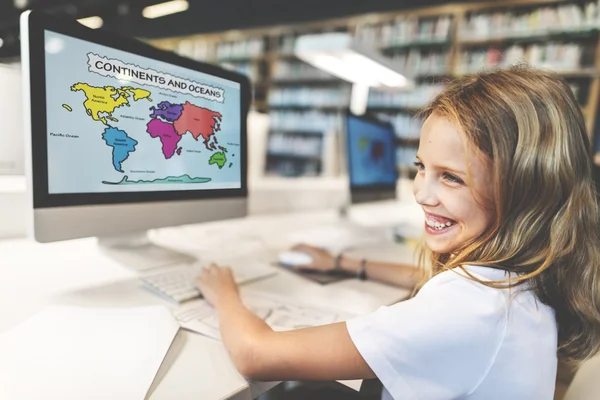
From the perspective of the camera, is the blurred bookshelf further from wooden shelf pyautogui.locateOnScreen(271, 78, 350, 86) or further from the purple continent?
the purple continent

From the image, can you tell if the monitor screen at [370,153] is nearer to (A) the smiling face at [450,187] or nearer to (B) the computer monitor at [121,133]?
(B) the computer monitor at [121,133]

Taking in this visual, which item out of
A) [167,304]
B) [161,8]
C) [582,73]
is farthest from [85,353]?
[582,73]

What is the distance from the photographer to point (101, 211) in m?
0.74

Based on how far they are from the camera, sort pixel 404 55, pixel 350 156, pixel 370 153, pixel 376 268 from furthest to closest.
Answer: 1. pixel 404 55
2. pixel 370 153
3. pixel 350 156
4. pixel 376 268

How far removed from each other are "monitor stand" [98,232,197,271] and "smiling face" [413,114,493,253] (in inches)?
24.5

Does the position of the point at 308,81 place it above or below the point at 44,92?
above

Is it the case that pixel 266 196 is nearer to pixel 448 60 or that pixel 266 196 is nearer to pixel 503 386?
pixel 503 386

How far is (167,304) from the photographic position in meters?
0.71

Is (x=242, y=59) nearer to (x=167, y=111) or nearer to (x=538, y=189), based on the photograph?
(x=167, y=111)

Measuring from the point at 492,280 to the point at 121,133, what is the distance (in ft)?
2.15

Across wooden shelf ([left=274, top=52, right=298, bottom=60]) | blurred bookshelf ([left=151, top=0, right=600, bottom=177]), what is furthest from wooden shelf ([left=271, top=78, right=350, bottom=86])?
wooden shelf ([left=274, top=52, right=298, bottom=60])

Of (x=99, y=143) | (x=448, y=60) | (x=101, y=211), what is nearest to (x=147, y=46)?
(x=99, y=143)

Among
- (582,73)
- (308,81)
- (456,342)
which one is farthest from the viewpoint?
(308,81)

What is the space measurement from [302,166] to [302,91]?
852 millimetres
